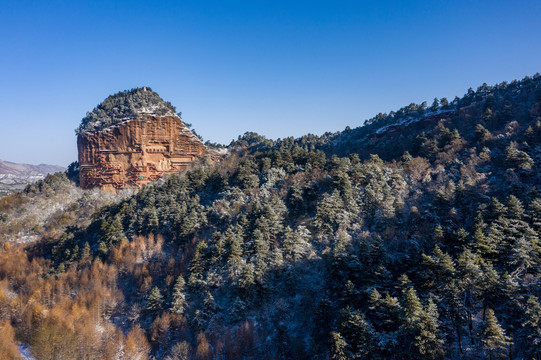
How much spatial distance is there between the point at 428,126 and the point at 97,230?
65138 mm

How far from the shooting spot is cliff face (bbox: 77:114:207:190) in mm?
61625

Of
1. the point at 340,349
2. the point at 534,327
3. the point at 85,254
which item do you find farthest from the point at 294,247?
the point at 85,254

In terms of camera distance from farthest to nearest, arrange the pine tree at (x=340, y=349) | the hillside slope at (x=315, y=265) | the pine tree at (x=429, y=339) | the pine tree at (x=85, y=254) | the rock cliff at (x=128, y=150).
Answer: the rock cliff at (x=128, y=150) < the pine tree at (x=85, y=254) < the hillside slope at (x=315, y=265) < the pine tree at (x=340, y=349) < the pine tree at (x=429, y=339)

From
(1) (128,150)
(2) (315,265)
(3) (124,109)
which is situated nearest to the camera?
(2) (315,265)

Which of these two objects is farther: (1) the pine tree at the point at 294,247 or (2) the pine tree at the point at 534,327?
(1) the pine tree at the point at 294,247

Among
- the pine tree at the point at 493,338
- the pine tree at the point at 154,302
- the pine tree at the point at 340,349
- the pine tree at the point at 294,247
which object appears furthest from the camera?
the pine tree at the point at 294,247

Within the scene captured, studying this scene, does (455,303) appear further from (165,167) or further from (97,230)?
(165,167)

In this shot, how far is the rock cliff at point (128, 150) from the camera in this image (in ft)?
202

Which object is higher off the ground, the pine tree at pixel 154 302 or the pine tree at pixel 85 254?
the pine tree at pixel 85 254

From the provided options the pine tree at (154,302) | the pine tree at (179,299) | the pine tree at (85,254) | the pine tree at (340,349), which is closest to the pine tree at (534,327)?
the pine tree at (340,349)

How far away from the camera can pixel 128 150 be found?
62.3m

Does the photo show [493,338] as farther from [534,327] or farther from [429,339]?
[429,339]

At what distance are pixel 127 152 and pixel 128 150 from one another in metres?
0.57

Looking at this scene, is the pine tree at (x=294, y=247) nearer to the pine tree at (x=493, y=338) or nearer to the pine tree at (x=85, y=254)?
the pine tree at (x=493, y=338)
